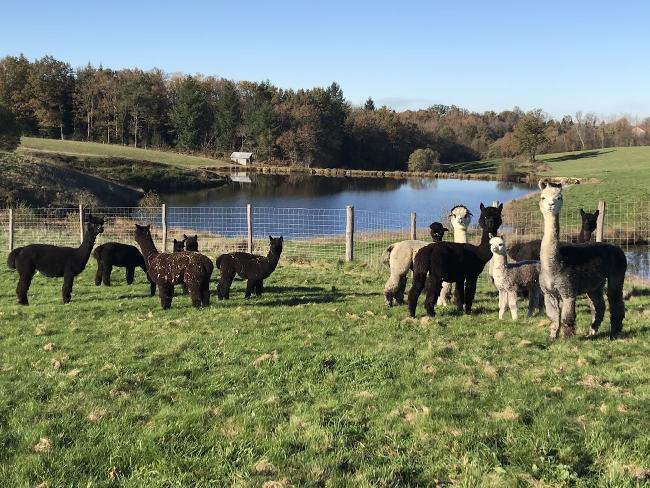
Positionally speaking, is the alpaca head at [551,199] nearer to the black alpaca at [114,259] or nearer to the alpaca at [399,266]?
the alpaca at [399,266]

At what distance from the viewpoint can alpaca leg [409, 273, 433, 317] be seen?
873 centimetres

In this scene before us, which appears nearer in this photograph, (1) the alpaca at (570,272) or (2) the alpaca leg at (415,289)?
(1) the alpaca at (570,272)

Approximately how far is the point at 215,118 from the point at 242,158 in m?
12.5

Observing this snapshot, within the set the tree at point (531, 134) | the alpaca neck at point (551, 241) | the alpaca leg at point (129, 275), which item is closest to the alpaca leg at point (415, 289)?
the alpaca neck at point (551, 241)

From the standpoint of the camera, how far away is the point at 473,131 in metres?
137

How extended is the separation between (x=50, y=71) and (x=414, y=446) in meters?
94.5

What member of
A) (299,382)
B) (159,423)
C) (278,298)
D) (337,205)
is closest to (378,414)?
(299,382)

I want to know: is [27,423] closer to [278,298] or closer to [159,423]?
[159,423]

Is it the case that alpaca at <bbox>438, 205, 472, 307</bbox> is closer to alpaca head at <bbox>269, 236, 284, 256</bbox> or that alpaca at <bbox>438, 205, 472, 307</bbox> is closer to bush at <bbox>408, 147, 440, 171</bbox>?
alpaca head at <bbox>269, 236, 284, 256</bbox>

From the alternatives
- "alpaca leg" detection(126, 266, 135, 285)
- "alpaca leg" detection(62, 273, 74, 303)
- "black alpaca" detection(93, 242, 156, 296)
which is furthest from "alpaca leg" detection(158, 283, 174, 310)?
"alpaca leg" detection(126, 266, 135, 285)

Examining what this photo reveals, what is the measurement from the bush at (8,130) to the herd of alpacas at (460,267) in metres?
37.4

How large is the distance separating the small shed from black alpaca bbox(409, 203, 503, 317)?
81.3m

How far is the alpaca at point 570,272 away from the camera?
7.18m

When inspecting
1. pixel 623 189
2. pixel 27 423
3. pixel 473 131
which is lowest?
pixel 27 423
